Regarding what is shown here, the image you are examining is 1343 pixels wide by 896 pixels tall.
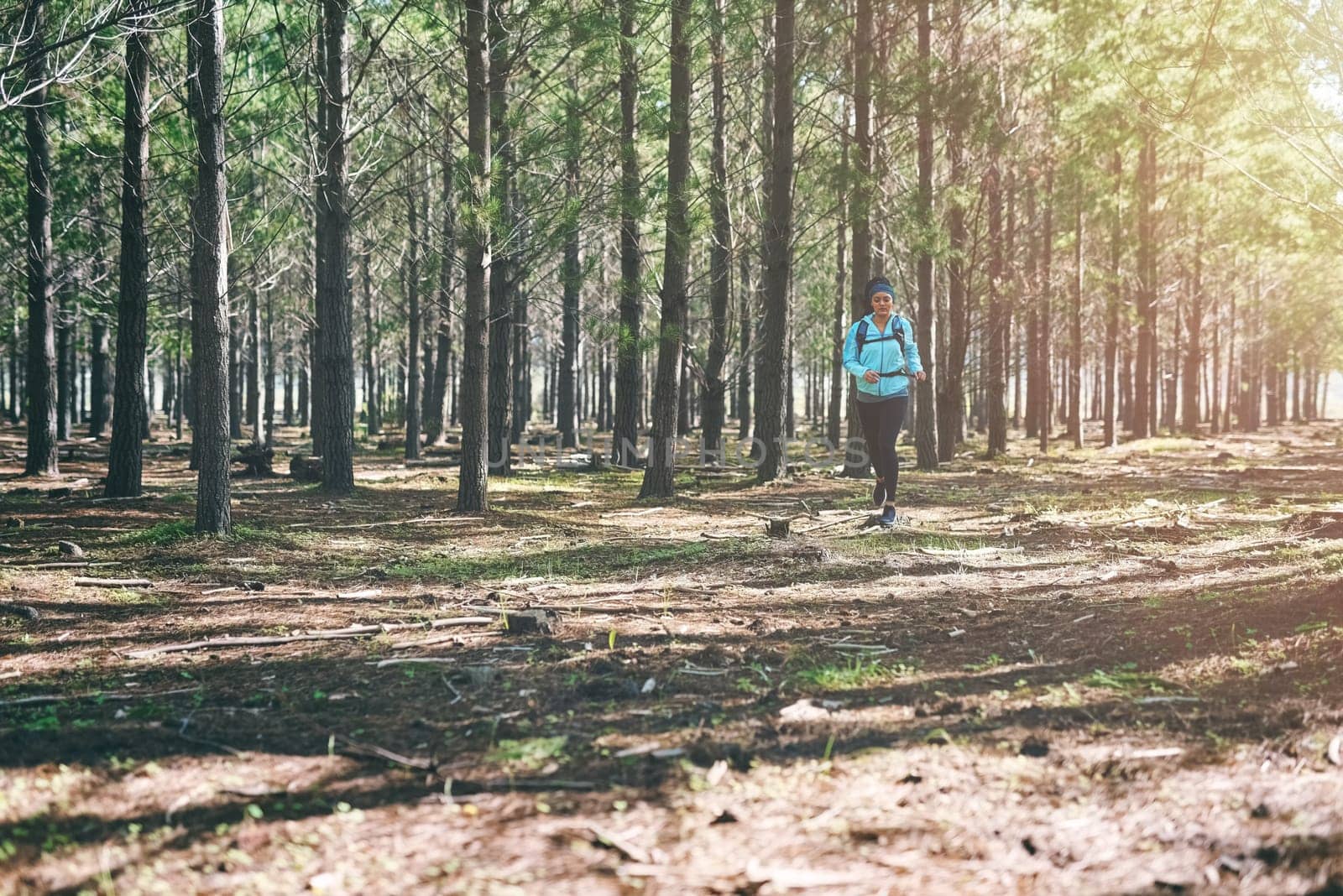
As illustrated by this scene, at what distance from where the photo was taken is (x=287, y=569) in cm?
763

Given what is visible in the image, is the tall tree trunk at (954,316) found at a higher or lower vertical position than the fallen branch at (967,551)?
higher

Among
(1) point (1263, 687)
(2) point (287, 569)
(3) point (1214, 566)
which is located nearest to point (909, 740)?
(1) point (1263, 687)

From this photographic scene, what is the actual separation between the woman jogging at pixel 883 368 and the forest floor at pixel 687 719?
1391mm

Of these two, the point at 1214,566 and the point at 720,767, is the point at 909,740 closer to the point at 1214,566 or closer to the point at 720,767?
the point at 720,767

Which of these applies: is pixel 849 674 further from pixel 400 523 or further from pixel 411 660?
pixel 400 523

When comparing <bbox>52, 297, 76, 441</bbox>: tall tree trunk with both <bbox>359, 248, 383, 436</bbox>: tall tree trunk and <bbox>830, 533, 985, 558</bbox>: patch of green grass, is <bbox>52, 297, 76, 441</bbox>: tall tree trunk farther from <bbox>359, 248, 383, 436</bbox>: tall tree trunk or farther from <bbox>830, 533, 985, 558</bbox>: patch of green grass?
<bbox>830, 533, 985, 558</bbox>: patch of green grass

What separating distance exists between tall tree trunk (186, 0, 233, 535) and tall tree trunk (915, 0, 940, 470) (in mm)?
10102

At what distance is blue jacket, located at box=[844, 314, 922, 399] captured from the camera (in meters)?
9.22

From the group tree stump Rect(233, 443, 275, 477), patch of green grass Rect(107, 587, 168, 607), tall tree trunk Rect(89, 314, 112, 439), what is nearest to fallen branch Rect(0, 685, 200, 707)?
patch of green grass Rect(107, 587, 168, 607)

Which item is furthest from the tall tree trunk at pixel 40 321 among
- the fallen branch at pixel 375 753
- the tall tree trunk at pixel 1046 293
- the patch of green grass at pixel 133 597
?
the tall tree trunk at pixel 1046 293

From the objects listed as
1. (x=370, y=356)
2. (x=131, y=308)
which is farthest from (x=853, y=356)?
(x=370, y=356)

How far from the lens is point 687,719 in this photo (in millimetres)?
3680

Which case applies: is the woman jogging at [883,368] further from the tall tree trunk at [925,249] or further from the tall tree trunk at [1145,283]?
the tall tree trunk at [1145,283]

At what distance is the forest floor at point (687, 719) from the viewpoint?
8.21ft
